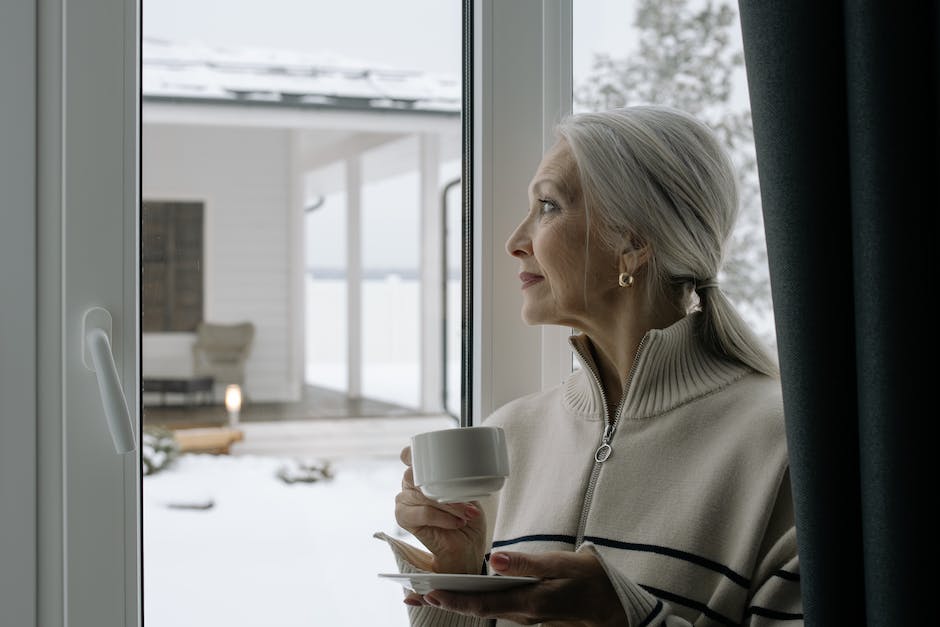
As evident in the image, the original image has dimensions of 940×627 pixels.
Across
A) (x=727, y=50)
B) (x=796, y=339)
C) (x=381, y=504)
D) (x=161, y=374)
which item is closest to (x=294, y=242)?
(x=161, y=374)

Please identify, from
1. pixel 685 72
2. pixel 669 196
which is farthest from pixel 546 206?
pixel 685 72

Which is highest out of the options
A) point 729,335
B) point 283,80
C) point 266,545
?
point 283,80

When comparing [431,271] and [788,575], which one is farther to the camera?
[431,271]

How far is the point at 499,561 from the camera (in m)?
0.88

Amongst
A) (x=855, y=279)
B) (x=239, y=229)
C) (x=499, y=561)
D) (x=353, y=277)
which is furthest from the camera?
(x=353, y=277)

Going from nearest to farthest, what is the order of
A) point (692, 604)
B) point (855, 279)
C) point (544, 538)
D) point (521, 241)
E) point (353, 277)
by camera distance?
point (855, 279), point (692, 604), point (544, 538), point (521, 241), point (353, 277)

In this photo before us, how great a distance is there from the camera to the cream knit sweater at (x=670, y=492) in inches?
39.6

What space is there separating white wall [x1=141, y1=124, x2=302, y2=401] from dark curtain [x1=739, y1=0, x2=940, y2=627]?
873mm

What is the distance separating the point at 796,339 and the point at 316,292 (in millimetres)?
1237

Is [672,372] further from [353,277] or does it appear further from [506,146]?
[353,277]

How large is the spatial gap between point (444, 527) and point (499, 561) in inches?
12.4

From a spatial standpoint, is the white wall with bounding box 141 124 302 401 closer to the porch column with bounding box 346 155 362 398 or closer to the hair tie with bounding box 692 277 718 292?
the porch column with bounding box 346 155 362 398
